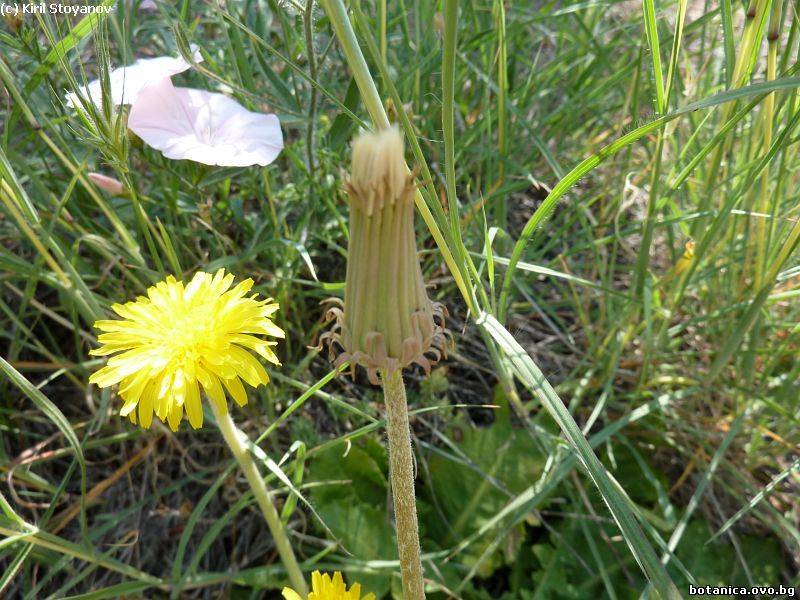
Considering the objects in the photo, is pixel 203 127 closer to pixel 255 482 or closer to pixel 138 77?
pixel 138 77

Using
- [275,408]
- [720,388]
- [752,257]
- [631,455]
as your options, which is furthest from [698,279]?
[275,408]

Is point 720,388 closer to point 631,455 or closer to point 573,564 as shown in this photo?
point 631,455

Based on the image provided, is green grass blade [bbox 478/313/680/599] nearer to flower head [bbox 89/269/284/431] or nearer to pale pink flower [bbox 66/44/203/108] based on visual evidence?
flower head [bbox 89/269/284/431]

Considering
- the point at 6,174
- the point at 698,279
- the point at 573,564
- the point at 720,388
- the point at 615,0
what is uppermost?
the point at 615,0

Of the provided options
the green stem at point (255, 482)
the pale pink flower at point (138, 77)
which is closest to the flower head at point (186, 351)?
the green stem at point (255, 482)

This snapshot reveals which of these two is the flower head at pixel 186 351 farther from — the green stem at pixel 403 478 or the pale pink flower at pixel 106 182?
the pale pink flower at pixel 106 182

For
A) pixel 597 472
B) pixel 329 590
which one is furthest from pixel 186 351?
pixel 597 472
